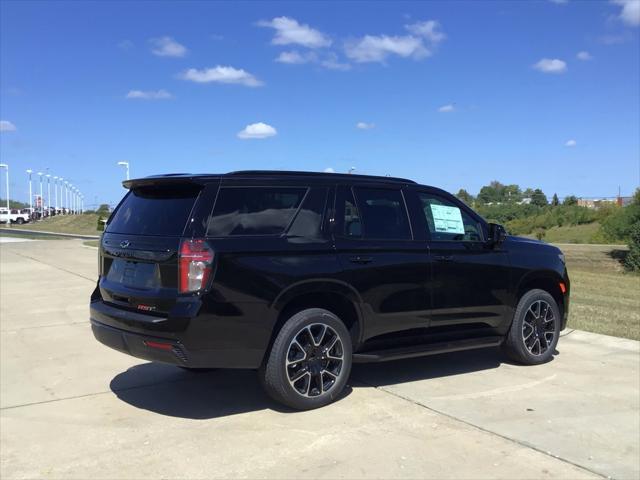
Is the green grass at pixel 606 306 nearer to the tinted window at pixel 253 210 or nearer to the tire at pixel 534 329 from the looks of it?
the tire at pixel 534 329

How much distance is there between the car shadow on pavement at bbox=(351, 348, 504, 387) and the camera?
577 cm

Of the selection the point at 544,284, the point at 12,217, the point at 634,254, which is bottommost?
the point at 634,254

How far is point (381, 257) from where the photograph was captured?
515cm

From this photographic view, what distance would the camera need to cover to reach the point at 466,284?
5.69m

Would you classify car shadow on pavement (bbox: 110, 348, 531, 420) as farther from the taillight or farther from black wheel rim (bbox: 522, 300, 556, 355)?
the taillight

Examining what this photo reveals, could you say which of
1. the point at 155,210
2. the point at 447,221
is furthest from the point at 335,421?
the point at 447,221

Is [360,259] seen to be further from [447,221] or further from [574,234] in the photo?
[574,234]

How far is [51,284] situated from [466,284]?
929 centimetres

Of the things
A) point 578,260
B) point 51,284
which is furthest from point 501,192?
point 51,284

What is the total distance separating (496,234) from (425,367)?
5.01 ft

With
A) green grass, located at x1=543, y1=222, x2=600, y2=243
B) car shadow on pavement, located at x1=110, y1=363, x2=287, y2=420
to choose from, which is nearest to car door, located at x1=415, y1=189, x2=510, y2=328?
car shadow on pavement, located at x1=110, y1=363, x2=287, y2=420

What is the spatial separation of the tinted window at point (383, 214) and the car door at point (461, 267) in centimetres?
22

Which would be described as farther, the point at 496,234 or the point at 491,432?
the point at 496,234

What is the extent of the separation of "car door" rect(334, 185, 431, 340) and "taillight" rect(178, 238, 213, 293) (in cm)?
116
